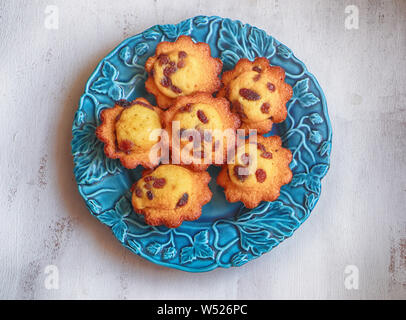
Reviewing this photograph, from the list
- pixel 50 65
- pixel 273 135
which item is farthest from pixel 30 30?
pixel 273 135

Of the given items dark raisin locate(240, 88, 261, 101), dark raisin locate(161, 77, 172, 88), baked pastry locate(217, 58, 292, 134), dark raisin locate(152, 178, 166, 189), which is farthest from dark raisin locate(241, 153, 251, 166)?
dark raisin locate(161, 77, 172, 88)

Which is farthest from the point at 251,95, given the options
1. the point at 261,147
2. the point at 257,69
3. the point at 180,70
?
the point at 180,70

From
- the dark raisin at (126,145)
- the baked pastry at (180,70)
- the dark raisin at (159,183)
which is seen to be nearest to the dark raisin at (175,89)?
the baked pastry at (180,70)

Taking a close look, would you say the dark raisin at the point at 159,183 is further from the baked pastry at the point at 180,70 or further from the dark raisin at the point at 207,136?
the baked pastry at the point at 180,70

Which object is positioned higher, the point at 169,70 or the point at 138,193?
the point at 169,70

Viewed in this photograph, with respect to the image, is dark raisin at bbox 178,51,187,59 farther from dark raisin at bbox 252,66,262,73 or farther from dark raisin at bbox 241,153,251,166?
dark raisin at bbox 241,153,251,166

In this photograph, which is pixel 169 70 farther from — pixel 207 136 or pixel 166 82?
pixel 207 136
